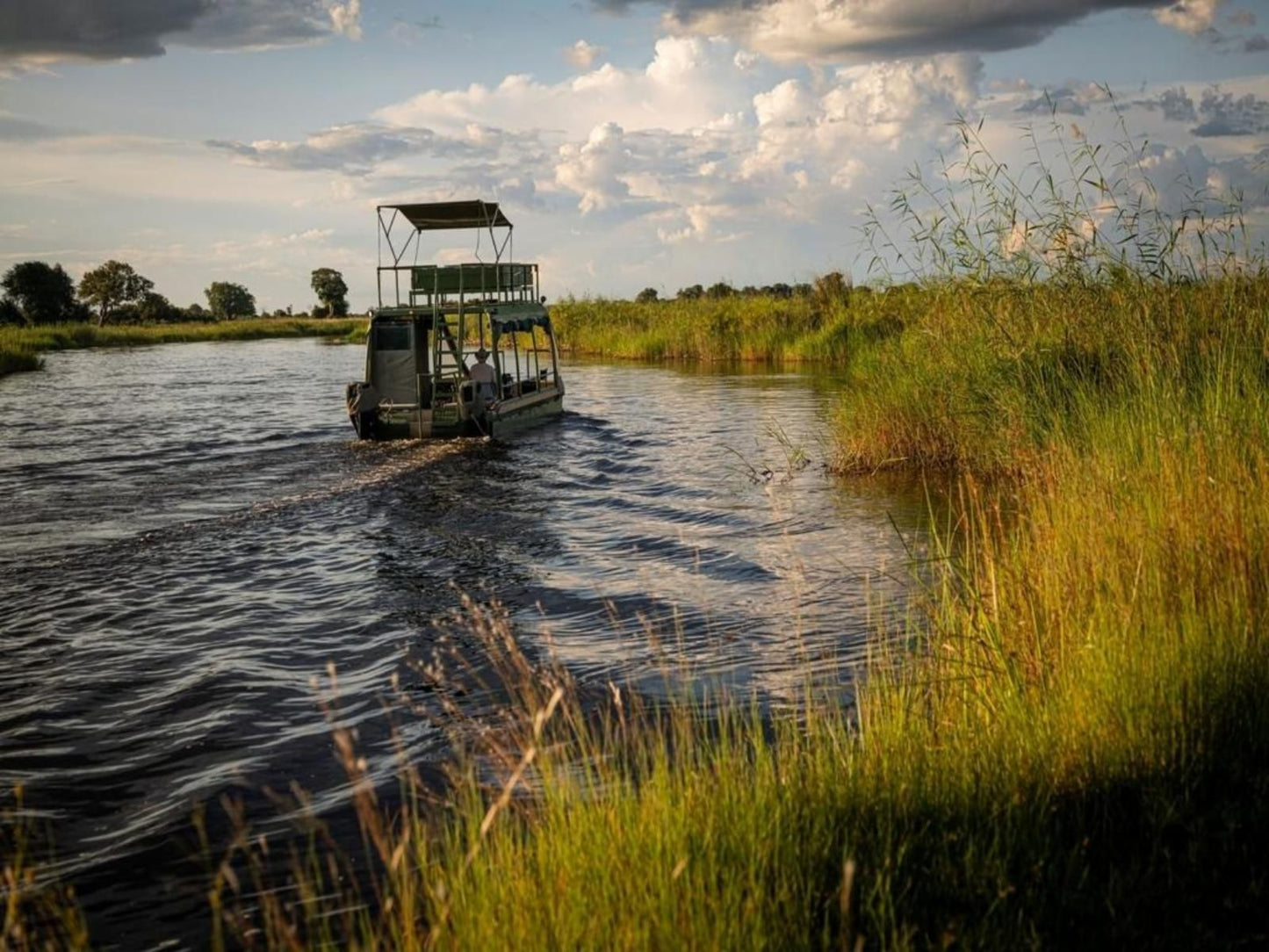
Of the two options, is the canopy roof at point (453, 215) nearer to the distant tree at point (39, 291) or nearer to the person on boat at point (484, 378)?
the person on boat at point (484, 378)

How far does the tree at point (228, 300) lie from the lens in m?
158

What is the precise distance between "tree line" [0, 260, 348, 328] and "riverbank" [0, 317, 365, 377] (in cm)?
830

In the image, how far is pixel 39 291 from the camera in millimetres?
102312

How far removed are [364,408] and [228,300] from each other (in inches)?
5781

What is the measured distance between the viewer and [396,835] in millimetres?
6262

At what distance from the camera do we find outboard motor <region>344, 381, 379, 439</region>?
2375cm

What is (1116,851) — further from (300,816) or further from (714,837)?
(300,816)

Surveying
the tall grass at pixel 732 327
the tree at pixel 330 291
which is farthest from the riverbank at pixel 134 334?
the tall grass at pixel 732 327

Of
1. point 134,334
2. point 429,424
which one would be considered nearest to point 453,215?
point 429,424

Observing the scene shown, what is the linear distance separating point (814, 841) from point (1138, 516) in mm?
3665

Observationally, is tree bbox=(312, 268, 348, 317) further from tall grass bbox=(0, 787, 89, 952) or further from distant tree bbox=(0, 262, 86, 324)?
tall grass bbox=(0, 787, 89, 952)

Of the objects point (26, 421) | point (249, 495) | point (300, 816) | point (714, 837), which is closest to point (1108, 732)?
point (714, 837)

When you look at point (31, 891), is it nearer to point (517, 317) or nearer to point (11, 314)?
A: point (517, 317)

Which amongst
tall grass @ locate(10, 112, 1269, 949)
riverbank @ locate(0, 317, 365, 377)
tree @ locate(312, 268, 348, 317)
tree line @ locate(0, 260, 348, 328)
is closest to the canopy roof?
tall grass @ locate(10, 112, 1269, 949)
